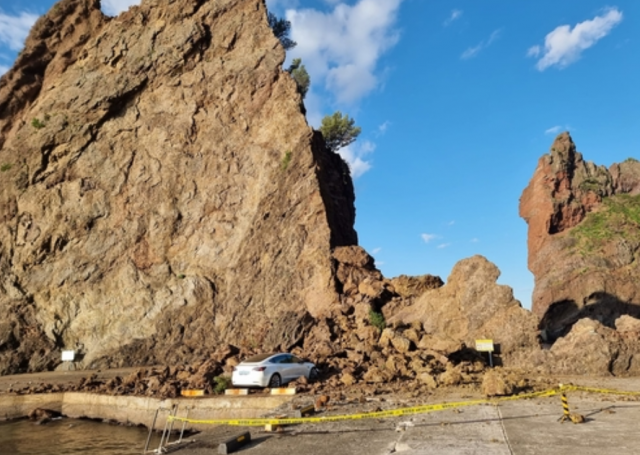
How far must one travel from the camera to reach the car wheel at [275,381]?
18.4m

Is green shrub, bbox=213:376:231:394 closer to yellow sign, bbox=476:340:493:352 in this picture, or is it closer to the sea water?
the sea water

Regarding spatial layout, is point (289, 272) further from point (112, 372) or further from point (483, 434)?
point (483, 434)

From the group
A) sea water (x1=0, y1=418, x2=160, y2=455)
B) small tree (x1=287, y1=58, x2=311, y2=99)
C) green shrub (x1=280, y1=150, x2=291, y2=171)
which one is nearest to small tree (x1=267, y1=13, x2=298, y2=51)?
small tree (x1=287, y1=58, x2=311, y2=99)

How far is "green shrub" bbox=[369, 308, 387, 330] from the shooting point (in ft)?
85.9

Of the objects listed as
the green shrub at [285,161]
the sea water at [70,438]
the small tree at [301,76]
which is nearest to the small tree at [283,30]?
the small tree at [301,76]

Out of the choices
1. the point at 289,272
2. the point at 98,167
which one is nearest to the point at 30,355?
the point at 98,167

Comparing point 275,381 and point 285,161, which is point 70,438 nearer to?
point 275,381

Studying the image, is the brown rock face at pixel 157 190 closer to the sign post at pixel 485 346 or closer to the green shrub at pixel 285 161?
the green shrub at pixel 285 161

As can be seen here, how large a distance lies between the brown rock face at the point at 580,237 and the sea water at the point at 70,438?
3003 centimetres

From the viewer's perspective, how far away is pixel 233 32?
134ft

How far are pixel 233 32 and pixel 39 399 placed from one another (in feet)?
100

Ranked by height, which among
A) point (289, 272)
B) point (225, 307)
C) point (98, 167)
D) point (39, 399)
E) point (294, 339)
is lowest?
point (39, 399)

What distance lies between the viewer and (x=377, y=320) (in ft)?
86.7

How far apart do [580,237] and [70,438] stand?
47950 mm
